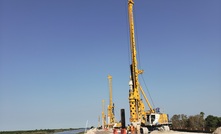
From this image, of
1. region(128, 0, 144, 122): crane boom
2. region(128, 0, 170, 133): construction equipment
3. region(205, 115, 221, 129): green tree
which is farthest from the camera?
region(205, 115, 221, 129): green tree

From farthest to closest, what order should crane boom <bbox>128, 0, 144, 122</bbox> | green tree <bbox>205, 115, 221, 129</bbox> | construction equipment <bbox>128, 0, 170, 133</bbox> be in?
green tree <bbox>205, 115, 221, 129</bbox> → construction equipment <bbox>128, 0, 170, 133</bbox> → crane boom <bbox>128, 0, 144, 122</bbox>

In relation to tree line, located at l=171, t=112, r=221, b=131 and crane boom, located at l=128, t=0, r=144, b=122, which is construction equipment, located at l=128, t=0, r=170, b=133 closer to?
crane boom, located at l=128, t=0, r=144, b=122

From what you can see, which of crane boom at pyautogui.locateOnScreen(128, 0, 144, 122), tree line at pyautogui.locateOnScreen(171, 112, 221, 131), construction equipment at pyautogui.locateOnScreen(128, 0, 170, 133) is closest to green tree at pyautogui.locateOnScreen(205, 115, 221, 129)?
tree line at pyautogui.locateOnScreen(171, 112, 221, 131)

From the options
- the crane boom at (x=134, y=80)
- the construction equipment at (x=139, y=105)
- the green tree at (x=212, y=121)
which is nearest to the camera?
the crane boom at (x=134, y=80)

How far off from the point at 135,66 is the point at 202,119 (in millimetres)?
56884

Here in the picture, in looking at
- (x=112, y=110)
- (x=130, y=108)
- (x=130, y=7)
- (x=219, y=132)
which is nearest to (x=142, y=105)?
(x=130, y=108)

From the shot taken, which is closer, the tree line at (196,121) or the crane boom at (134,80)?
the crane boom at (134,80)

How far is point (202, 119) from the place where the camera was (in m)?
98.5

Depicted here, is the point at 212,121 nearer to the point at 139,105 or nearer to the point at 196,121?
the point at 196,121

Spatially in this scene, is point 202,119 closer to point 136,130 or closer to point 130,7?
point 130,7

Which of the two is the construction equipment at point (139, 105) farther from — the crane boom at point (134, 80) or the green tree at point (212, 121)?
the green tree at point (212, 121)

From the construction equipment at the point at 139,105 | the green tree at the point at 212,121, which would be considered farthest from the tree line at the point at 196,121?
the construction equipment at the point at 139,105

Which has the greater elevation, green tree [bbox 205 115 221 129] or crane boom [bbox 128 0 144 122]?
crane boom [bbox 128 0 144 122]

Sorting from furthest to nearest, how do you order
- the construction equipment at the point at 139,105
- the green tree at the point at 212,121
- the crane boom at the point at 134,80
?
the green tree at the point at 212,121, the construction equipment at the point at 139,105, the crane boom at the point at 134,80
